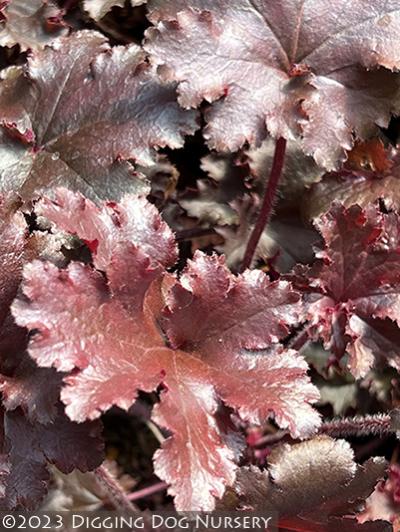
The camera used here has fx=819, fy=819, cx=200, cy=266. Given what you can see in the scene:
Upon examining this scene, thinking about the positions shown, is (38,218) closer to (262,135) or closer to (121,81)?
(121,81)

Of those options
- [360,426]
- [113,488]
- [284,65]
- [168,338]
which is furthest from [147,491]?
[284,65]

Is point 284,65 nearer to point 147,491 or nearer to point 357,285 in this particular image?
point 357,285

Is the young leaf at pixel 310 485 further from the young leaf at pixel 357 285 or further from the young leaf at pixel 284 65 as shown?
the young leaf at pixel 284 65

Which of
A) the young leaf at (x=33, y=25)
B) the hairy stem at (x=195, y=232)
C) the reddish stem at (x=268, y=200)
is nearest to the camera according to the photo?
the reddish stem at (x=268, y=200)

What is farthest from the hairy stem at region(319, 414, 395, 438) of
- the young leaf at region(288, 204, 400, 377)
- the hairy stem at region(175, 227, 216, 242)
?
the hairy stem at region(175, 227, 216, 242)

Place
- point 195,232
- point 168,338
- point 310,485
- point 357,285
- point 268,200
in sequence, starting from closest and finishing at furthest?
point 168,338, point 310,485, point 357,285, point 268,200, point 195,232

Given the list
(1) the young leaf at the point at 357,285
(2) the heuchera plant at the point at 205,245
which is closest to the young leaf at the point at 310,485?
(2) the heuchera plant at the point at 205,245
